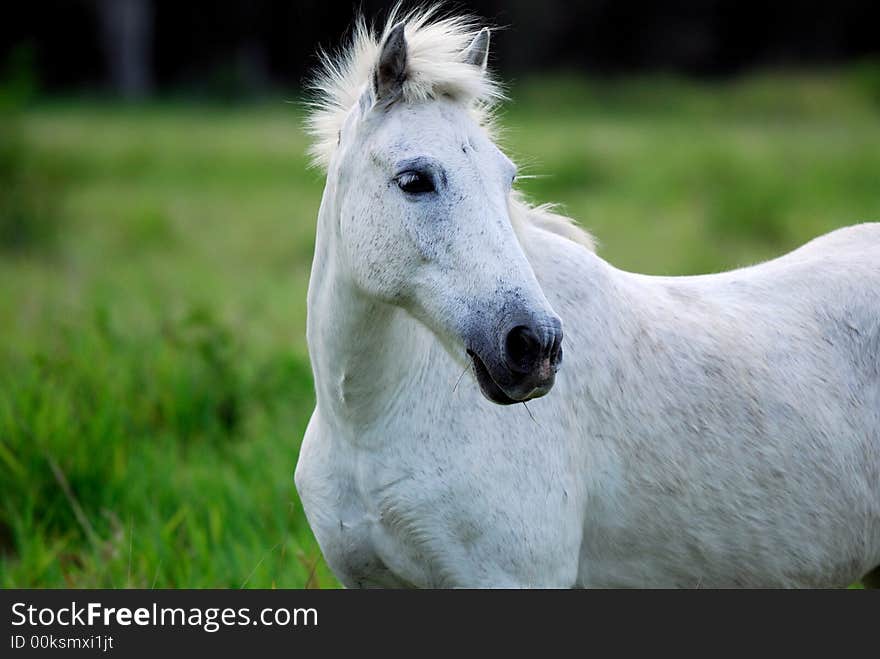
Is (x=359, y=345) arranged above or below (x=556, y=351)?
below

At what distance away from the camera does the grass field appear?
3.90 meters

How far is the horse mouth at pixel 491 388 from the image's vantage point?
2.09m

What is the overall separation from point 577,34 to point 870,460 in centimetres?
2991

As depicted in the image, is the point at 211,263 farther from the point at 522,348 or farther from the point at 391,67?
the point at 522,348

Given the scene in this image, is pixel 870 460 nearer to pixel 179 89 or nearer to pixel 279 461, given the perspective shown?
pixel 279 461

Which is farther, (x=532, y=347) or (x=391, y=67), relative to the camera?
(x=391, y=67)

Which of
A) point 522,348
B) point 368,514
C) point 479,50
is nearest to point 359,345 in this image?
point 368,514

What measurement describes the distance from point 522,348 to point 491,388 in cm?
12

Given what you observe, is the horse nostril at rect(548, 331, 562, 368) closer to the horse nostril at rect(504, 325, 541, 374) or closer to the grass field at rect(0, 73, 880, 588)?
the horse nostril at rect(504, 325, 541, 374)

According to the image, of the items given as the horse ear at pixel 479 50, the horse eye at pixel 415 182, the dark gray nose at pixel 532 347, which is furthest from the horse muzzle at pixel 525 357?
the horse ear at pixel 479 50

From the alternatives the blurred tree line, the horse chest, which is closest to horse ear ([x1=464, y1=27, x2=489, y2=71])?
the horse chest

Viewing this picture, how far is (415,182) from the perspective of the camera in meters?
2.21

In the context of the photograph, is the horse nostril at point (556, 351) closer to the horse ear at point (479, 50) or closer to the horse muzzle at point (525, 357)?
the horse muzzle at point (525, 357)
